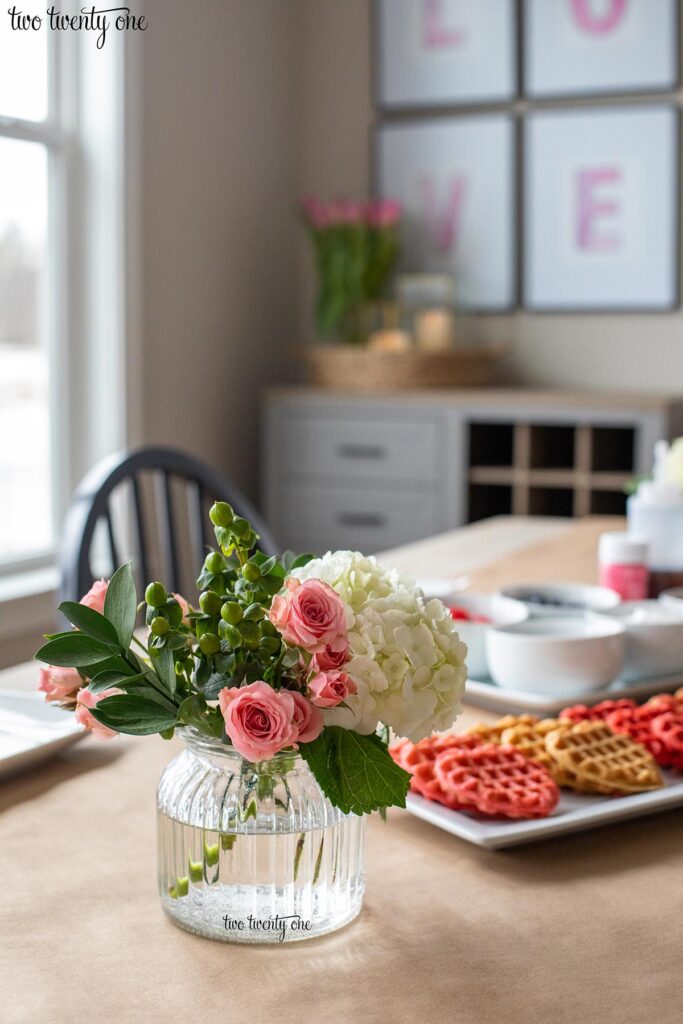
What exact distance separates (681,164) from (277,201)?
4.15ft

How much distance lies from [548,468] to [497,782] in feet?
8.94

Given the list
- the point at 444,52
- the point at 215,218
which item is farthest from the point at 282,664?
the point at 444,52

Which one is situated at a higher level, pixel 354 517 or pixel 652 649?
pixel 652 649

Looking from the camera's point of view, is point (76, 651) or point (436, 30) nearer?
point (76, 651)

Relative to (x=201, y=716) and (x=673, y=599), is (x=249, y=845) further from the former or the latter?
(x=673, y=599)

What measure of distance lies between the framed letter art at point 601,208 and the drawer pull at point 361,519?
86 centimetres

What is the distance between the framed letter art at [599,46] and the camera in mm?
3584

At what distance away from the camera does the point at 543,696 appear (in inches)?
48.4

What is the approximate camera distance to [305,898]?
0.78 metres

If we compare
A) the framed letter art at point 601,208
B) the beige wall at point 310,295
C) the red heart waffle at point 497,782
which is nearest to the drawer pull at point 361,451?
the beige wall at point 310,295

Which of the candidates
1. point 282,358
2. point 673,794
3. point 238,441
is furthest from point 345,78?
point 673,794

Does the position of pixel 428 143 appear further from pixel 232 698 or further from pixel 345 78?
pixel 232 698

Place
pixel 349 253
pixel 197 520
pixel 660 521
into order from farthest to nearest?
pixel 349 253, pixel 197 520, pixel 660 521

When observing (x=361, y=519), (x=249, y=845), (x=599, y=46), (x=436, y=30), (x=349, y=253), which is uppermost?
(x=436, y=30)
